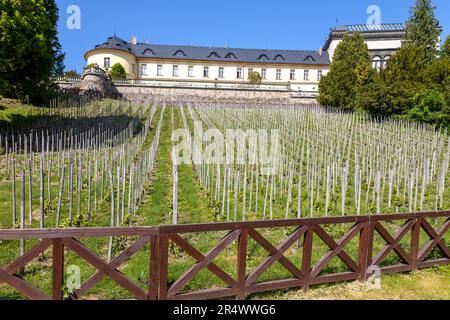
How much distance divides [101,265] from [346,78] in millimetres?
31857

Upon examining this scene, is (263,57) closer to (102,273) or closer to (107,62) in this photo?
(107,62)

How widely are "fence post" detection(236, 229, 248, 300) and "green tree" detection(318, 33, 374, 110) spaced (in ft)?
91.7

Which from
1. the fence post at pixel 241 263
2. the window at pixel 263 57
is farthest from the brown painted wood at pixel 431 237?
the window at pixel 263 57

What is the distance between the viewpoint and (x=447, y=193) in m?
11.9

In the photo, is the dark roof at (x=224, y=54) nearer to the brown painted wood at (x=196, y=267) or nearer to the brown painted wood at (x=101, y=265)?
the brown painted wood at (x=196, y=267)

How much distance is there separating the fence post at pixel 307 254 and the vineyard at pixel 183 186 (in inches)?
31.9

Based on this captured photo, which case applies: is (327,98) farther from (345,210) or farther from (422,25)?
(345,210)

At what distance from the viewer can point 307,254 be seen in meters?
5.62

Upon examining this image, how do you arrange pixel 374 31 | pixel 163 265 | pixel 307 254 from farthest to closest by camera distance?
pixel 374 31 → pixel 307 254 → pixel 163 265

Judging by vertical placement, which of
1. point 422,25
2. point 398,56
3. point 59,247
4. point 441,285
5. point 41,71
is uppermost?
point 422,25

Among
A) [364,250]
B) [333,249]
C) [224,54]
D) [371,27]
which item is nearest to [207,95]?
[224,54]

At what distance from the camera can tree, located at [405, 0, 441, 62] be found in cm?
3975
